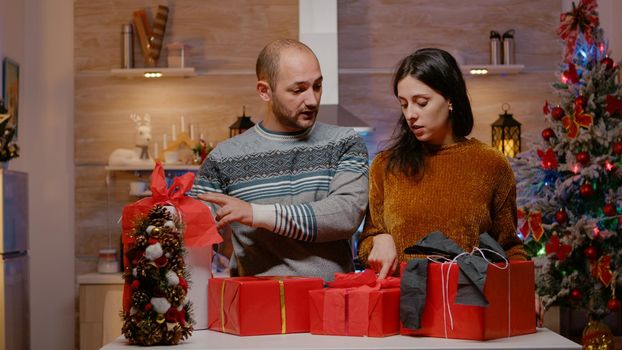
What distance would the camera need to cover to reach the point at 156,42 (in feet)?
18.0

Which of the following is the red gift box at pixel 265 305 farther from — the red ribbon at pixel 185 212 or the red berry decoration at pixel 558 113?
the red berry decoration at pixel 558 113

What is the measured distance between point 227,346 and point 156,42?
4.05 meters

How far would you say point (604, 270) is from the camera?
4.98m

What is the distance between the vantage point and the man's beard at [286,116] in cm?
206

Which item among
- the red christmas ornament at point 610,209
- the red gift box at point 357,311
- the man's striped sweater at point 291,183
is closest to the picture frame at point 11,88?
the man's striped sweater at point 291,183

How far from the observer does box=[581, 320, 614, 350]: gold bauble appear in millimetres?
4918

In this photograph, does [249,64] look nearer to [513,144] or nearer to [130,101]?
[130,101]

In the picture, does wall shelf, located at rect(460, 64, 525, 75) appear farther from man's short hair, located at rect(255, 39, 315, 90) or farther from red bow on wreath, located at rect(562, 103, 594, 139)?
man's short hair, located at rect(255, 39, 315, 90)

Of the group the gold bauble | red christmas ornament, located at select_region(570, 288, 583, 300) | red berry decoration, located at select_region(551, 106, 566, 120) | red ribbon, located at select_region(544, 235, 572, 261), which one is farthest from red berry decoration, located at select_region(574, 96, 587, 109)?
the gold bauble

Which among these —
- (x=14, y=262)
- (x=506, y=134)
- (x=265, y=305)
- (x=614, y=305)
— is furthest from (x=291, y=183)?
(x=506, y=134)

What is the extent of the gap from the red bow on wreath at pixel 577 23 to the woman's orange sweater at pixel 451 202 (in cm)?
331

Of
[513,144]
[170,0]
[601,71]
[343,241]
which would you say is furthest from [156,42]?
[343,241]

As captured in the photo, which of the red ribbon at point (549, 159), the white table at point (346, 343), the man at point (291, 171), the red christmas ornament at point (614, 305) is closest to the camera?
the white table at point (346, 343)

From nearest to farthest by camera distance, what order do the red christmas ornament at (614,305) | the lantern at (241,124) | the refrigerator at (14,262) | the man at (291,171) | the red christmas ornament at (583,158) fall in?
1. the man at (291,171)
2. the refrigerator at (14,262)
3. the red christmas ornament at (614,305)
4. the red christmas ornament at (583,158)
5. the lantern at (241,124)
